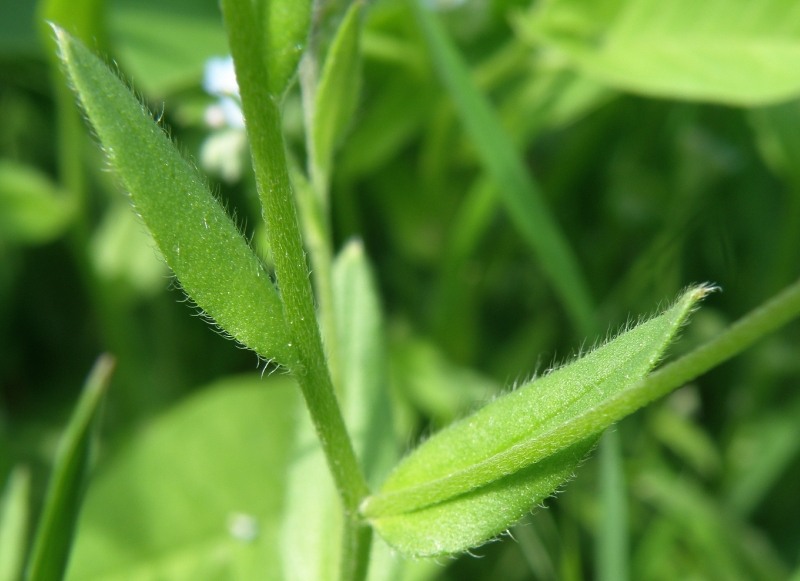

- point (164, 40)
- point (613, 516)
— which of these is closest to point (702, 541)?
point (613, 516)

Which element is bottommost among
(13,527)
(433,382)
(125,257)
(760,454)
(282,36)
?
(760,454)

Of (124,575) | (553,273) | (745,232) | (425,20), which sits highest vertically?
(425,20)

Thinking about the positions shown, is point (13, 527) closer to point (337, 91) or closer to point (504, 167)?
point (337, 91)

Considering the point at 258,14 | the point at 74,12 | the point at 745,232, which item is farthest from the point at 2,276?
the point at 745,232

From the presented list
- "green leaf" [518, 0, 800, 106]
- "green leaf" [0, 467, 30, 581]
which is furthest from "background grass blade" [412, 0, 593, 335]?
"green leaf" [0, 467, 30, 581]

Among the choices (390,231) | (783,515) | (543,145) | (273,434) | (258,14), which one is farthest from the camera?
(543,145)

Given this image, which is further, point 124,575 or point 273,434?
point 273,434

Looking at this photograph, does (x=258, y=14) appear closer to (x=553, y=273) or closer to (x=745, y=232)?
(x=553, y=273)
